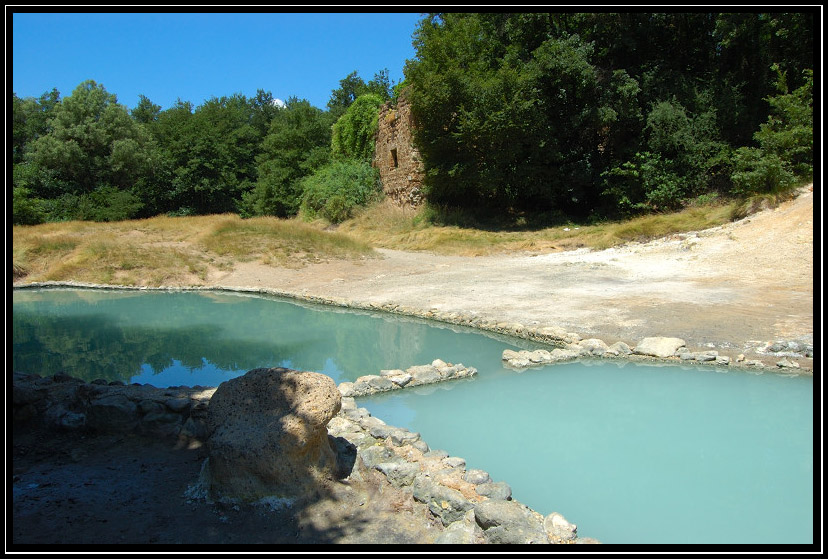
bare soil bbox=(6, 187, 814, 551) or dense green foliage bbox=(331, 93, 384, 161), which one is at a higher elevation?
dense green foliage bbox=(331, 93, 384, 161)

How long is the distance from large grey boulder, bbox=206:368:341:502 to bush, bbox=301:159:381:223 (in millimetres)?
23082

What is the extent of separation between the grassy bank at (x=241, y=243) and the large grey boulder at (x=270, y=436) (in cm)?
1278

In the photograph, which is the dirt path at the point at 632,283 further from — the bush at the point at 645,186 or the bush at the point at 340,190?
the bush at the point at 340,190

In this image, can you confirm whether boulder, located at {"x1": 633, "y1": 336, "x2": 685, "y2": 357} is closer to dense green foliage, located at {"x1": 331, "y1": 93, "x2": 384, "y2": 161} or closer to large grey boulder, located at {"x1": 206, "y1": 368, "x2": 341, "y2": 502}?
large grey boulder, located at {"x1": 206, "y1": 368, "x2": 341, "y2": 502}

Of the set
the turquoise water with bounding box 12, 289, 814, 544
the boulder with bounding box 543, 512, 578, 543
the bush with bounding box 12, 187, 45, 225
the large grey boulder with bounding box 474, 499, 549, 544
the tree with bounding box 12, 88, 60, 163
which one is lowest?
the turquoise water with bounding box 12, 289, 814, 544

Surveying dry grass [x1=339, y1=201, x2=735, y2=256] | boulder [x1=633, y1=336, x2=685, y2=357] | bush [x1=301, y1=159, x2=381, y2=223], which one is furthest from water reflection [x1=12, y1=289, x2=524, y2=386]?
bush [x1=301, y1=159, x2=381, y2=223]

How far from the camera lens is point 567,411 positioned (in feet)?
19.8

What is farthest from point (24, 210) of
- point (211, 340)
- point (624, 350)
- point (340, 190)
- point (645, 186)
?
point (624, 350)

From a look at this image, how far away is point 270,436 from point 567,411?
3.51 m

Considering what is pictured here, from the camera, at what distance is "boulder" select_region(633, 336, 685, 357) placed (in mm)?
7337

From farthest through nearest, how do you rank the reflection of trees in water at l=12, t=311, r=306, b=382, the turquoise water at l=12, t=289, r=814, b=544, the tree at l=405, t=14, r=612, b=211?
the tree at l=405, t=14, r=612, b=211, the reflection of trees in water at l=12, t=311, r=306, b=382, the turquoise water at l=12, t=289, r=814, b=544

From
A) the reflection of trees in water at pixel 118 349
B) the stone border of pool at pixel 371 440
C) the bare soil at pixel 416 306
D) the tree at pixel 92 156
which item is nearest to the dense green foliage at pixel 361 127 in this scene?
the bare soil at pixel 416 306

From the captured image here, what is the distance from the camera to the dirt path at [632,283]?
846 cm
